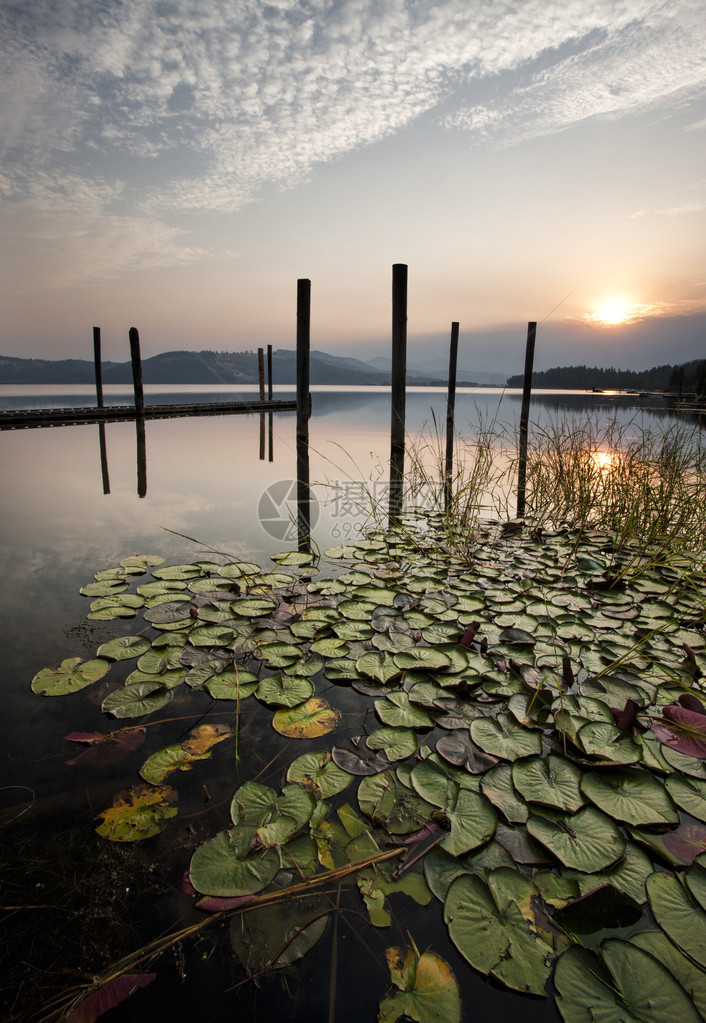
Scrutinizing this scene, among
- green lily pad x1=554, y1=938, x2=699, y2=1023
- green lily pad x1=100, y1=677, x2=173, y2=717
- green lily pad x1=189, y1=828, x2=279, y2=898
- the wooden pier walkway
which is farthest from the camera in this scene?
the wooden pier walkway

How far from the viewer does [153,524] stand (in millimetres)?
5137

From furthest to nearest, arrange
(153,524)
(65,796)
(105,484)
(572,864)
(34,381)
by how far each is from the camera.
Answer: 1. (34,381)
2. (105,484)
3. (153,524)
4. (65,796)
5. (572,864)

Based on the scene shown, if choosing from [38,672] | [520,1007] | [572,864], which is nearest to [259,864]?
[520,1007]

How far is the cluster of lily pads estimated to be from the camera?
1080 mm

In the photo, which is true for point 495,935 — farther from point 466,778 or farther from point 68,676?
point 68,676

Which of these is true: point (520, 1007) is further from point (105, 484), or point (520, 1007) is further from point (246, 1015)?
point (105, 484)

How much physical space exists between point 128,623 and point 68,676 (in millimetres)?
585

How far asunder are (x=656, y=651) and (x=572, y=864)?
1.45 metres

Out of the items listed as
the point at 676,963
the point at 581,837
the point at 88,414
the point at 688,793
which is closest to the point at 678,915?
the point at 676,963

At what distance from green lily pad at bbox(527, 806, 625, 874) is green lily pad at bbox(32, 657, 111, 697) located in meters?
1.92

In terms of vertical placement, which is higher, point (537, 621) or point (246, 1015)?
point (537, 621)

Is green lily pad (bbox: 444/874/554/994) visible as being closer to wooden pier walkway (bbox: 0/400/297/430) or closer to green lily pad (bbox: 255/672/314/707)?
green lily pad (bbox: 255/672/314/707)

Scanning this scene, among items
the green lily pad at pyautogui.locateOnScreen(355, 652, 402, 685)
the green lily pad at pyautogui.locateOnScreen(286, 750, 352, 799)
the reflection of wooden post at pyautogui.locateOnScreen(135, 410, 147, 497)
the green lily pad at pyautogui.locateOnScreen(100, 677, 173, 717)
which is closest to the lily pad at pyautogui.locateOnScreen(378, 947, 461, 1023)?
the green lily pad at pyautogui.locateOnScreen(286, 750, 352, 799)

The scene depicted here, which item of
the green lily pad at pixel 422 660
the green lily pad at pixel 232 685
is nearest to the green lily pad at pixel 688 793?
the green lily pad at pixel 422 660
